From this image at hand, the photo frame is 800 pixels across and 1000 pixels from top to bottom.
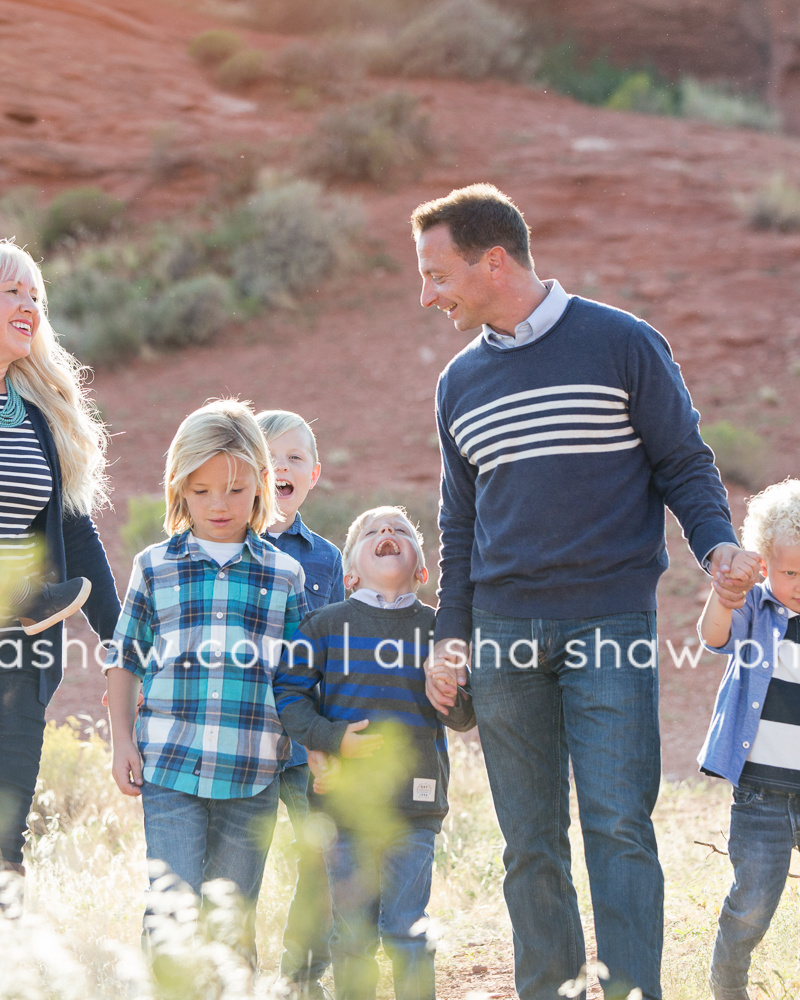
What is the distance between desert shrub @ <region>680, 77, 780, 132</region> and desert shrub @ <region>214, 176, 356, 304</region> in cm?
938

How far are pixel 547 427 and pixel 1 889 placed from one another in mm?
1863

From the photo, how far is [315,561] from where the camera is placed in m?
3.59

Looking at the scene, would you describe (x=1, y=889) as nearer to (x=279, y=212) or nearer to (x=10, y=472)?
(x=10, y=472)

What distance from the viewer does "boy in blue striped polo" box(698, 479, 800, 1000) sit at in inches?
110

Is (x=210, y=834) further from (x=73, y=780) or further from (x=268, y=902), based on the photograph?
(x=73, y=780)

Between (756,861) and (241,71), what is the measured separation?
841 inches

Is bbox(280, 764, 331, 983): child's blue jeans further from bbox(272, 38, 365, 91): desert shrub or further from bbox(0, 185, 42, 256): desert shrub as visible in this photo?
bbox(272, 38, 365, 91): desert shrub

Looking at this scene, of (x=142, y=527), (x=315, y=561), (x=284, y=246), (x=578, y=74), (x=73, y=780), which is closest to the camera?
(x=315, y=561)

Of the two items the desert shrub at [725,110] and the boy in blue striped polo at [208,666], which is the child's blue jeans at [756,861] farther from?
the desert shrub at [725,110]

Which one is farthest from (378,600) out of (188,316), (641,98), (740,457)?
(641,98)

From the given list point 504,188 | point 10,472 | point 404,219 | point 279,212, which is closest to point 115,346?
point 279,212

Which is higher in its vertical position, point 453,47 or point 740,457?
point 453,47

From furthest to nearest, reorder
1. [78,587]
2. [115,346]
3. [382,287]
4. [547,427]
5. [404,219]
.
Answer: [404,219] → [382,287] → [115,346] → [78,587] → [547,427]

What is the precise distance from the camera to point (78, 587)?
306cm
